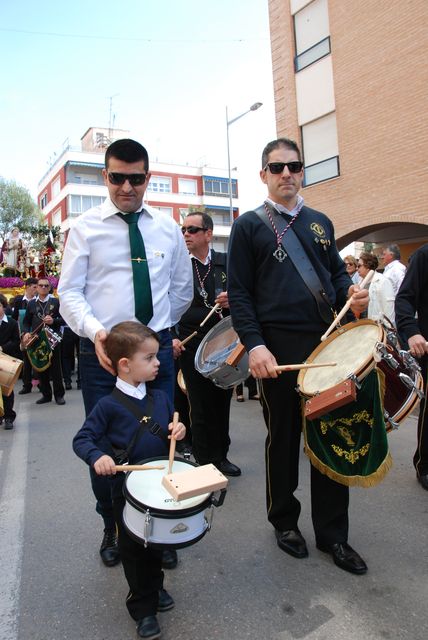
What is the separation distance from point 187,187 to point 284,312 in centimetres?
5263

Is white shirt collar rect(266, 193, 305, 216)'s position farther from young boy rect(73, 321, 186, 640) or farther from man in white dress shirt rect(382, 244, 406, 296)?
man in white dress shirt rect(382, 244, 406, 296)

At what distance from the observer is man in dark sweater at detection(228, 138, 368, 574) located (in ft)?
9.41

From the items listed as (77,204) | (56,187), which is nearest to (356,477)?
(77,204)

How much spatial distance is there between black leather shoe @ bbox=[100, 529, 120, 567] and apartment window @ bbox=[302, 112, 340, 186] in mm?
13293

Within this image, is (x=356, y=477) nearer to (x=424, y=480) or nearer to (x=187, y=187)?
(x=424, y=480)

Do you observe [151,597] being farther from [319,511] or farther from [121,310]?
[121,310]

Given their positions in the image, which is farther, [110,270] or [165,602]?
[110,270]

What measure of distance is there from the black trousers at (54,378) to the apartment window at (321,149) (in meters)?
9.85

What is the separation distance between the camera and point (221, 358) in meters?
3.72

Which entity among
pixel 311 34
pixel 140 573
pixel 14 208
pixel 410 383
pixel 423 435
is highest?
pixel 14 208

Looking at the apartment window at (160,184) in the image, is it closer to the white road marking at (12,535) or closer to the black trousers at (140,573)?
the white road marking at (12,535)

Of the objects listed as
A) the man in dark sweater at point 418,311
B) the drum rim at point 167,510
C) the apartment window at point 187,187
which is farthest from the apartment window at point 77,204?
the drum rim at point 167,510

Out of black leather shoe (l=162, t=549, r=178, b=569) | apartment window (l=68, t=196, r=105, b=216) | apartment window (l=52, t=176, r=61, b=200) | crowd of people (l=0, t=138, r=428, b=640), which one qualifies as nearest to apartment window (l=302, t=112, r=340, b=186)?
crowd of people (l=0, t=138, r=428, b=640)

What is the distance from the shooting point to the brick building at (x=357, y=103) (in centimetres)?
1232
